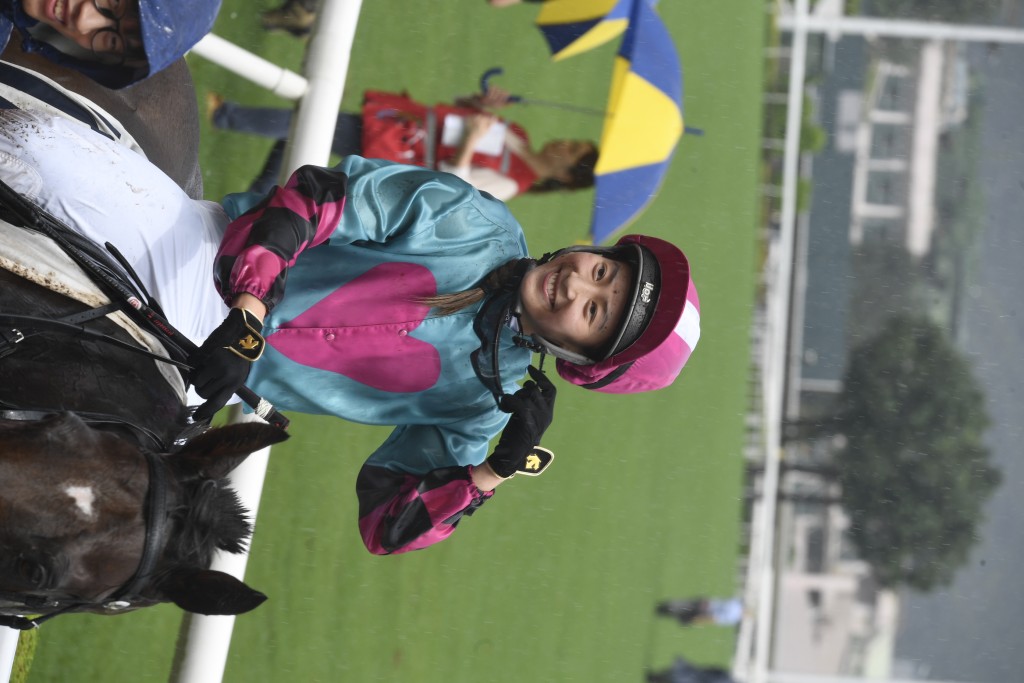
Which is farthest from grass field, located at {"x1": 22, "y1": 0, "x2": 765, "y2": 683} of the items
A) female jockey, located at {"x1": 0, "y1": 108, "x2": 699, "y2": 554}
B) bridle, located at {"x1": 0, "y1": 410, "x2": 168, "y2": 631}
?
bridle, located at {"x1": 0, "y1": 410, "x2": 168, "y2": 631}

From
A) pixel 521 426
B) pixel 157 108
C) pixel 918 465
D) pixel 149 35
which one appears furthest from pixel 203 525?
pixel 918 465

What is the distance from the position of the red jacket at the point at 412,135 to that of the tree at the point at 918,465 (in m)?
2.05

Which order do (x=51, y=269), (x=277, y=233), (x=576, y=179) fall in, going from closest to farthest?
(x=51, y=269), (x=277, y=233), (x=576, y=179)

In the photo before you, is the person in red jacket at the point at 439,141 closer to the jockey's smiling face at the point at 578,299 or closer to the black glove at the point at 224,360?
the jockey's smiling face at the point at 578,299

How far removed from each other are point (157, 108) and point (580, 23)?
5.45 ft

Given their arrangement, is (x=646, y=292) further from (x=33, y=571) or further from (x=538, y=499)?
(x=538, y=499)

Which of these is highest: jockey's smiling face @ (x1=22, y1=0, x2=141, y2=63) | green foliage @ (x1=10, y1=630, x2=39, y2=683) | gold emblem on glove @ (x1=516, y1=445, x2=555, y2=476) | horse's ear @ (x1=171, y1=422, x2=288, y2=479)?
jockey's smiling face @ (x1=22, y1=0, x2=141, y2=63)

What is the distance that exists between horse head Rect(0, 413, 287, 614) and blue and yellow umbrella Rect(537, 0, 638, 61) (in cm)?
272

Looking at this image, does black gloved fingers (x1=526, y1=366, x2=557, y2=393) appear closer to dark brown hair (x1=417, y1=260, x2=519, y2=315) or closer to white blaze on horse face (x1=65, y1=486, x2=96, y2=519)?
dark brown hair (x1=417, y1=260, x2=519, y2=315)

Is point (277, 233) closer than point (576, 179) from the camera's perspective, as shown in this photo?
Yes

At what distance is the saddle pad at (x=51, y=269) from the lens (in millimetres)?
1315

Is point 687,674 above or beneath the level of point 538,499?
beneath

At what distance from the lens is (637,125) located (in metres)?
3.36

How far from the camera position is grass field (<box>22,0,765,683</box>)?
3.22 m
